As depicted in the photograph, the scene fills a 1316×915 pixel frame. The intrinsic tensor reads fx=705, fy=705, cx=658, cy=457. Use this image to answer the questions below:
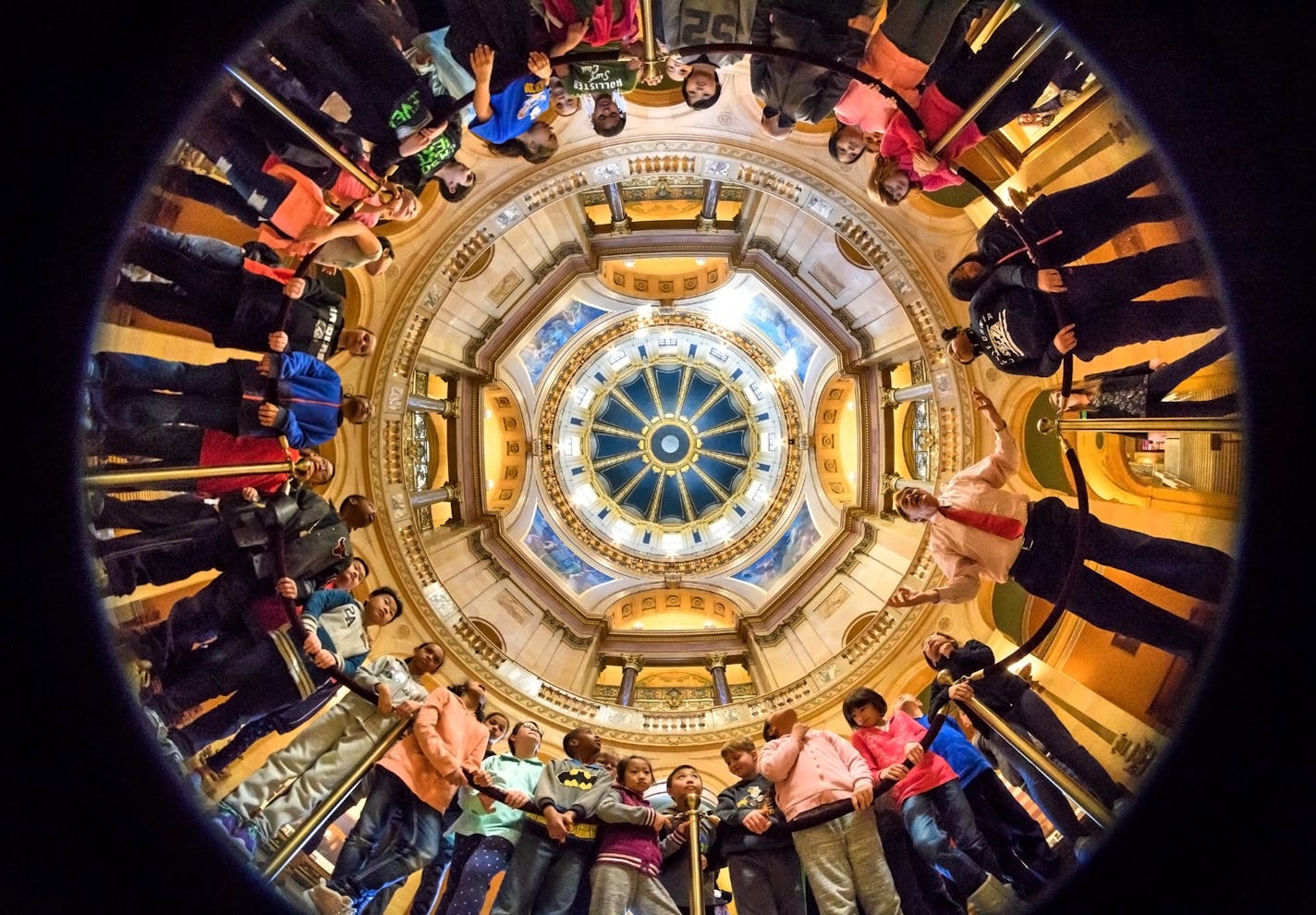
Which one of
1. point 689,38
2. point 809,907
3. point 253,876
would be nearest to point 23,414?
point 253,876

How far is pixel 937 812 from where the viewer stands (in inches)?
291

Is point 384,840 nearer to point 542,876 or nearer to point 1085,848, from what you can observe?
point 542,876

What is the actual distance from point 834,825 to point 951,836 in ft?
3.85

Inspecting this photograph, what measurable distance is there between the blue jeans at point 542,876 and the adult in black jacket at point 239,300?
19.7ft

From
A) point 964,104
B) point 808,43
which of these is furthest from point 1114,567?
point 808,43

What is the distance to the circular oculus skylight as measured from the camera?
18.5m

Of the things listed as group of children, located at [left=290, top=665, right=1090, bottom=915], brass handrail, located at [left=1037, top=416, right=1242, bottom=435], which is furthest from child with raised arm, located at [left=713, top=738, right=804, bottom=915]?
brass handrail, located at [left=1037, top=416, right=1242, bottom=435]

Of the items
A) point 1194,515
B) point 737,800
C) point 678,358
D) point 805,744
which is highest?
point 678,358

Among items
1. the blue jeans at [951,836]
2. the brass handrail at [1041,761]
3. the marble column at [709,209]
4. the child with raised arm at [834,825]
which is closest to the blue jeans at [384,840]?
the child with raised arm at [834,825]

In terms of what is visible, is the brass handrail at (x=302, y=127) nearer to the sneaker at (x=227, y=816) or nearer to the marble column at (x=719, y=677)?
the sneaker at (x=227, y=816)

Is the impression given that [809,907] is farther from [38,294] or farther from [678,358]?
[678,358]

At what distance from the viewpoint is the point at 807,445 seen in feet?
57.9

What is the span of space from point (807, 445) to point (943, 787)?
1088cm

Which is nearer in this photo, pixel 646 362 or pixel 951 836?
pixel 951 836
